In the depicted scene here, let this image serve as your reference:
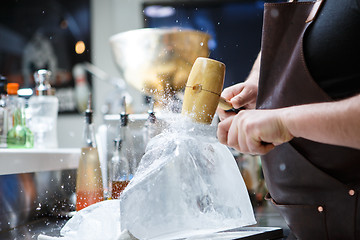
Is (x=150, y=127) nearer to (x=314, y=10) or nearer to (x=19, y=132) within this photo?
(x=19, y=132)

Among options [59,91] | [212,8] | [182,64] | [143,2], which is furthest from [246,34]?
[59,91]

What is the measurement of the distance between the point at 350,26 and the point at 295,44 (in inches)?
3.8

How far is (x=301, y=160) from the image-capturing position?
77 centimetres

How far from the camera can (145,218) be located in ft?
2.52

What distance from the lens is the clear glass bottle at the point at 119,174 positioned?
1279mm

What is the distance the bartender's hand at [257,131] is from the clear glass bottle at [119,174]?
57 centimetres

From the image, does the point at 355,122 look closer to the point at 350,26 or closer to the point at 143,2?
the point at 350,26

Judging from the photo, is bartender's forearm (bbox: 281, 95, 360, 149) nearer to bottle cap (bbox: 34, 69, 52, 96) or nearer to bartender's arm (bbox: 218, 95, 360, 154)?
bartender's arm (bbox: 218, 95, 360, 154)

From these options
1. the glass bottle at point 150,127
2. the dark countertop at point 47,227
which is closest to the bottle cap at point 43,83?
the glass bottle at point 150,127

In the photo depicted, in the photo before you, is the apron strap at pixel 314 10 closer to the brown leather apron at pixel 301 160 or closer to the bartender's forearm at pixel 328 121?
the brown leather apron at pixel 301 160

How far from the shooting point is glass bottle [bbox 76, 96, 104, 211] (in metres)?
1.34

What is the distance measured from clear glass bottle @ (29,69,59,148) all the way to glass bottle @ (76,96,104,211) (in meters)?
0.36

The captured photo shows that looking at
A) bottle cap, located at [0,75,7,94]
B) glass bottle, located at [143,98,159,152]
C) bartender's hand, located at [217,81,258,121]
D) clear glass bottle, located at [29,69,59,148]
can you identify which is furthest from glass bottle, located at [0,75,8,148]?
bartender's hand, located at [217,81,258,121]

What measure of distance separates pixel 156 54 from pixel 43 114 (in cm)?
60
